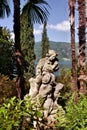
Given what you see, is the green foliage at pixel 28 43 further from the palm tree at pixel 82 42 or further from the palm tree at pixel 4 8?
the palm tree at pixel 4 8

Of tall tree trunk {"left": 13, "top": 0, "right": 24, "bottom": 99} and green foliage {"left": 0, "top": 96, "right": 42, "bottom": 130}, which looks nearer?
green foliage {"left": 0, "top": 96, "right": 42, "bottom": 130}

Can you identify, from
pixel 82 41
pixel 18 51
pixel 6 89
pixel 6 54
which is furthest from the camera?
pixel 6 54

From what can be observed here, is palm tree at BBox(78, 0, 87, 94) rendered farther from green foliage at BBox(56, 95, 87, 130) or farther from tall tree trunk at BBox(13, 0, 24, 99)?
green foliage at BBox(56, 95, 87, 130)

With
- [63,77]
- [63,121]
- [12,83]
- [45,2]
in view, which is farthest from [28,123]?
[63,77]

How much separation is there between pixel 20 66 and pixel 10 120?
7464 mm

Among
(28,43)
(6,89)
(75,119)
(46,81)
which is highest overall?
(75,119)

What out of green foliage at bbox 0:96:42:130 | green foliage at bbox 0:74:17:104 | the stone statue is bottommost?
green foliage at bbox 0:74:17:104

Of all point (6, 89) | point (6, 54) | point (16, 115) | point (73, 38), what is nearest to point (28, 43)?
point (6, 54)

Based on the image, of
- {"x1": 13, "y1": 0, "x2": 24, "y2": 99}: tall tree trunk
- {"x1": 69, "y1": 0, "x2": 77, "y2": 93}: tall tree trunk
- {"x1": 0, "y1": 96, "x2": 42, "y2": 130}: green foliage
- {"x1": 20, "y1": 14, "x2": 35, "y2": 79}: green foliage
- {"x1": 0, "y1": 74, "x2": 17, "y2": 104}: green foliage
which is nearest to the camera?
{"x1": 0, "y1": 96, "x2": 42, "y2": 130}: green foliage

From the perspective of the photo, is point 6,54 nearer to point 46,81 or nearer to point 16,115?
point 46,81

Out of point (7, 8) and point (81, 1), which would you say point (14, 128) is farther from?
point (81, 1)

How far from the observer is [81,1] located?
54.2 feet

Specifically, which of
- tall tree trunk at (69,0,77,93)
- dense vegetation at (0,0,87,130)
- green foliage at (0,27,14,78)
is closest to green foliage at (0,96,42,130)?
dense vegetation at (0,0,87,130)

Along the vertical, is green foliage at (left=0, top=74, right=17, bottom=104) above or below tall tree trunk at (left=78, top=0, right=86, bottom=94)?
below
